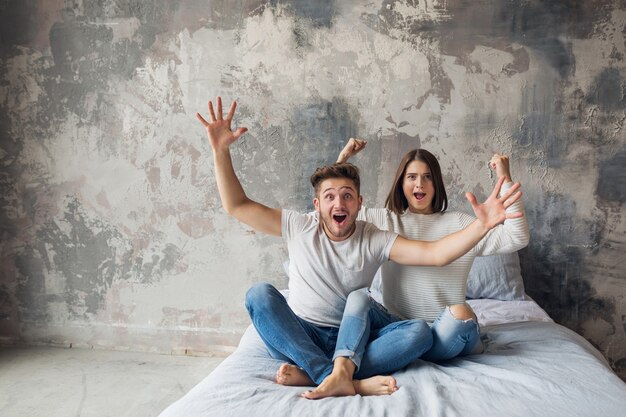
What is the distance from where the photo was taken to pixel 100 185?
3539mm

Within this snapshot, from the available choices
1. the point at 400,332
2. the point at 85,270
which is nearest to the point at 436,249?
the point at 400,332

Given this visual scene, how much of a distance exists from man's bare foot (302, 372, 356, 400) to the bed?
0.04 m

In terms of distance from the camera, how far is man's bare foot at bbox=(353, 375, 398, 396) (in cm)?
178

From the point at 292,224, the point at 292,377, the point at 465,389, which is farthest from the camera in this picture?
the point at 292,224

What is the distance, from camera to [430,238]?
91.7 inches

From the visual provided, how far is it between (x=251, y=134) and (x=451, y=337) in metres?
1.88

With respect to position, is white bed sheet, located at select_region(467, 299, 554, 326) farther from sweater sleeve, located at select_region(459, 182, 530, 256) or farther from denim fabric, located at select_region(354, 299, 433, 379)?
denim fabric, located at select_region(354, 299, 433, 379)

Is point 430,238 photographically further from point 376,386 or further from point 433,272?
point 376,386

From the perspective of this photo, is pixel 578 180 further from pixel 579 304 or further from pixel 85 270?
pixel 85 270

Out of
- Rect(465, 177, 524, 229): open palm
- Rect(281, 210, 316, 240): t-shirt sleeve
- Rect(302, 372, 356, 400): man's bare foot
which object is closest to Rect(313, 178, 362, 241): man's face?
Rect(281, 210, 316, 240): t-shirt sleeve

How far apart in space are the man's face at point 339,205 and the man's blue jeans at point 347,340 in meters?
0.29

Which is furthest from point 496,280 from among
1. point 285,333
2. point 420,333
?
point 285,333

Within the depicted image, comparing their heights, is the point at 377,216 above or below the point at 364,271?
above

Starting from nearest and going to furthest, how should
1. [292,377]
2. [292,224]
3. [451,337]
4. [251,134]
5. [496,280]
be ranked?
1. [292,377]
2. [451,337]
3. [292,224]
4. [496,280]
5. [251,134]
